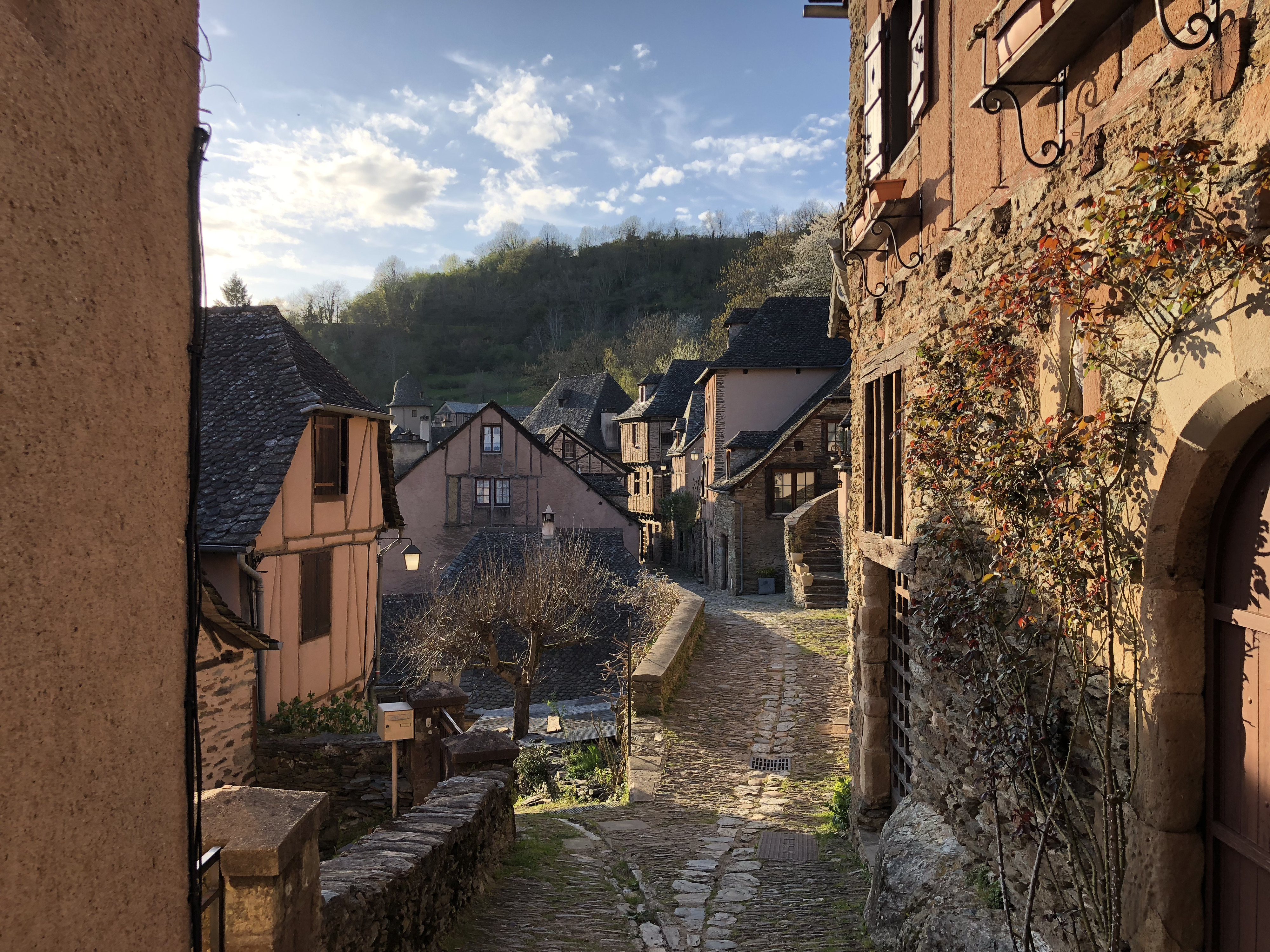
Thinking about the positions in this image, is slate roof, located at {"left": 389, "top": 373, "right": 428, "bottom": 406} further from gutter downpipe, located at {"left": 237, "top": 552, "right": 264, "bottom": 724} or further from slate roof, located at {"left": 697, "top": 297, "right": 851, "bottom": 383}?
gutter downpipe, located at {"left": 237, "top": 552, "right": 264, "bottom": 724}

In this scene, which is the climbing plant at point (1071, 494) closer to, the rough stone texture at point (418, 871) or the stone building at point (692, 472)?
the rough stone texture at point (418, 871)

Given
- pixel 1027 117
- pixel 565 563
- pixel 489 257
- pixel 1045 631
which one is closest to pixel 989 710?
pixel 1045 631

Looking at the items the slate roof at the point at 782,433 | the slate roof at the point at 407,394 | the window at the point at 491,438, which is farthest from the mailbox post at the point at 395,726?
the slate roof at the point at 407,394

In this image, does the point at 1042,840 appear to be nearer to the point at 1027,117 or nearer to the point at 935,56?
the point at 1027,117

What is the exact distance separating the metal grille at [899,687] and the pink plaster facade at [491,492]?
63.2 feet

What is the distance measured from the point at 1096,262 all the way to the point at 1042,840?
214 cm

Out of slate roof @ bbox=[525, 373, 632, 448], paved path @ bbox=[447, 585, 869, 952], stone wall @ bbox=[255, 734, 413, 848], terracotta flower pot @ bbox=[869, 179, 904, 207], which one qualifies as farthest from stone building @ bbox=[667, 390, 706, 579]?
terracotta flower pot @ bbox=[869, 179, 904, 207]

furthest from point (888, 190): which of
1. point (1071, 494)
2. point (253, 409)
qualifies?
point (253, 409)

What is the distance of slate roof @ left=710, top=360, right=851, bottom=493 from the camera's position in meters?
24.5

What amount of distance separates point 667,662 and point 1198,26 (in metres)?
11.1

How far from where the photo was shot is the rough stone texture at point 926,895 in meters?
4.15

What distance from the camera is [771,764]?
34.1 feet

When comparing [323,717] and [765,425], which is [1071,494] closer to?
[323,717]

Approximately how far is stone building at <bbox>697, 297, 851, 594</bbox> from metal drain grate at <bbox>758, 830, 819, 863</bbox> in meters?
17.5
